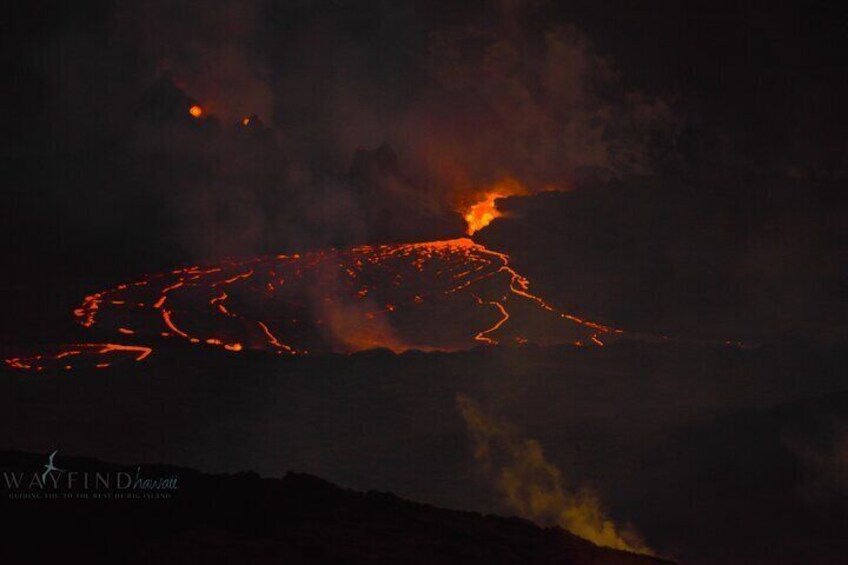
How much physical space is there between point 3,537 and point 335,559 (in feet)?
15.8

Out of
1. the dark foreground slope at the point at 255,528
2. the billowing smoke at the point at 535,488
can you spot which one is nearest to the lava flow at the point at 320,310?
the billowing smoke at the point at 535,488

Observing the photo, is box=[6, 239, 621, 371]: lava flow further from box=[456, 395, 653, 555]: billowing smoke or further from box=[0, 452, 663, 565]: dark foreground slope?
box=[0, 452, 663, 565]: dark foreground slope

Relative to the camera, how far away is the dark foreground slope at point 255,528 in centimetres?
1243

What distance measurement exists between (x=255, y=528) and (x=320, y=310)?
25.1 meters

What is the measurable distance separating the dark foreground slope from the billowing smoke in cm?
805

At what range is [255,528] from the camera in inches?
589

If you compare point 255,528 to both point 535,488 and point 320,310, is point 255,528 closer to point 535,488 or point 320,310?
point 535,488

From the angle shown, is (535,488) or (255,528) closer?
(255,528)

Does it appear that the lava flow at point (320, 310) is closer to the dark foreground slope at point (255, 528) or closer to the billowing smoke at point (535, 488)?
the billowing smoke at point (535, 488)

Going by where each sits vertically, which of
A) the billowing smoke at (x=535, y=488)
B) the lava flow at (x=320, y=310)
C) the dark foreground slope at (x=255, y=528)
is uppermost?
the lava flow at (x=320, y=310)

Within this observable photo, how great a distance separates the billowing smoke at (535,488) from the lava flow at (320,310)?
7471 millimetres

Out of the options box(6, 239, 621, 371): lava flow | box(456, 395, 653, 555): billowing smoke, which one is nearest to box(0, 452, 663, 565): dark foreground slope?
box(456, 395, 653, 555): billowing smoke

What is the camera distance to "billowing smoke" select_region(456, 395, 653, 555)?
23.9 metres

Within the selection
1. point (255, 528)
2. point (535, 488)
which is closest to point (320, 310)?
point (535, 488)
